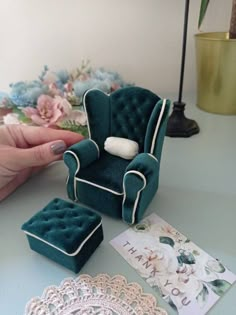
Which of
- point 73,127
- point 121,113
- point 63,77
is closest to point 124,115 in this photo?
point 121,113

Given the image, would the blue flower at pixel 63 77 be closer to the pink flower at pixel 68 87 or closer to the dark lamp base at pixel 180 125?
the pink flower at pixel 68 87

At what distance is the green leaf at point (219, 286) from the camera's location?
56cm

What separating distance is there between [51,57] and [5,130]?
2.41 feet

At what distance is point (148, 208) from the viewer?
79 cm


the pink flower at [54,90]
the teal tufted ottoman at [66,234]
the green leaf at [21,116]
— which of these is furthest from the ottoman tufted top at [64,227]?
the pink flower at [54,90]

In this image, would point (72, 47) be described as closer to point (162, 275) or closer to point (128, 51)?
point (128, 51)

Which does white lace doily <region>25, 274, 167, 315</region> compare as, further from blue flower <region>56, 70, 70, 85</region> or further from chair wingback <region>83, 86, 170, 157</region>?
blue flower <region>56, 70, 70, 85</region>

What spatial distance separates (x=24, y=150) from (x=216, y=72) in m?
0.93

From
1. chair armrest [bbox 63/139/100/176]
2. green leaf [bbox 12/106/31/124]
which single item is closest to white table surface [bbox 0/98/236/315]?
chair armrest [bbox 63/139/100/176]

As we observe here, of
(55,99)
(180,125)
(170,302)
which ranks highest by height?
(55,99)

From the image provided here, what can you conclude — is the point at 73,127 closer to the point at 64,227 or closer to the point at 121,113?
the point at 121,113

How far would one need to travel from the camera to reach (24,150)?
2.53 feet

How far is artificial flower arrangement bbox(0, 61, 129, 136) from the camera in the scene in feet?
3.47

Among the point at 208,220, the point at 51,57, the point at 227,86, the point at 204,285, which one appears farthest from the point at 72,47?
the point at 204,285
